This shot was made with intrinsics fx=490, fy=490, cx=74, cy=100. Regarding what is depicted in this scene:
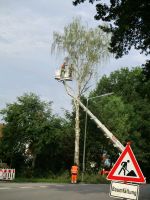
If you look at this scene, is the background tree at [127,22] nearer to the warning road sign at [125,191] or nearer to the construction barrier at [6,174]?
the warning road sign at [125,191]

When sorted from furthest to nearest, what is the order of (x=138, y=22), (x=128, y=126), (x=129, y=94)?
(x=129, y=94)
(x=128, y=126)
(x=138, y=22)

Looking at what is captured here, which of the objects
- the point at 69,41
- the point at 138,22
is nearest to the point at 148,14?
the point at 138,22

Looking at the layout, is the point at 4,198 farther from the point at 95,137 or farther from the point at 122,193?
the point at 95,137

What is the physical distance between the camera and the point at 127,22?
1852 cm

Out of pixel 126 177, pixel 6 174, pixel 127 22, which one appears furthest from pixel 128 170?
pixel 6 174

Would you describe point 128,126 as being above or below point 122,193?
above

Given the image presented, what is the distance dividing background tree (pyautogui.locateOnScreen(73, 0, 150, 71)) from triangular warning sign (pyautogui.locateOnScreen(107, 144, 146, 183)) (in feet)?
28.6

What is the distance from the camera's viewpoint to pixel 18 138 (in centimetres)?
4600

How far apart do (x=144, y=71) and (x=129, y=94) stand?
53.3 m

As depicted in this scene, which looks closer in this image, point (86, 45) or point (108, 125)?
point (86, 45)

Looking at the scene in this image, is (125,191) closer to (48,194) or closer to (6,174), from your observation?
(48,194)

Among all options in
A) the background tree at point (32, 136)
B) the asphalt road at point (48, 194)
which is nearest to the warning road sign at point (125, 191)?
the asphalt road at point (48, 194)

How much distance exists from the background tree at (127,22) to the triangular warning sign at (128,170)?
8.72 metres

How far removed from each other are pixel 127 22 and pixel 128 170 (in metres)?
9.29
